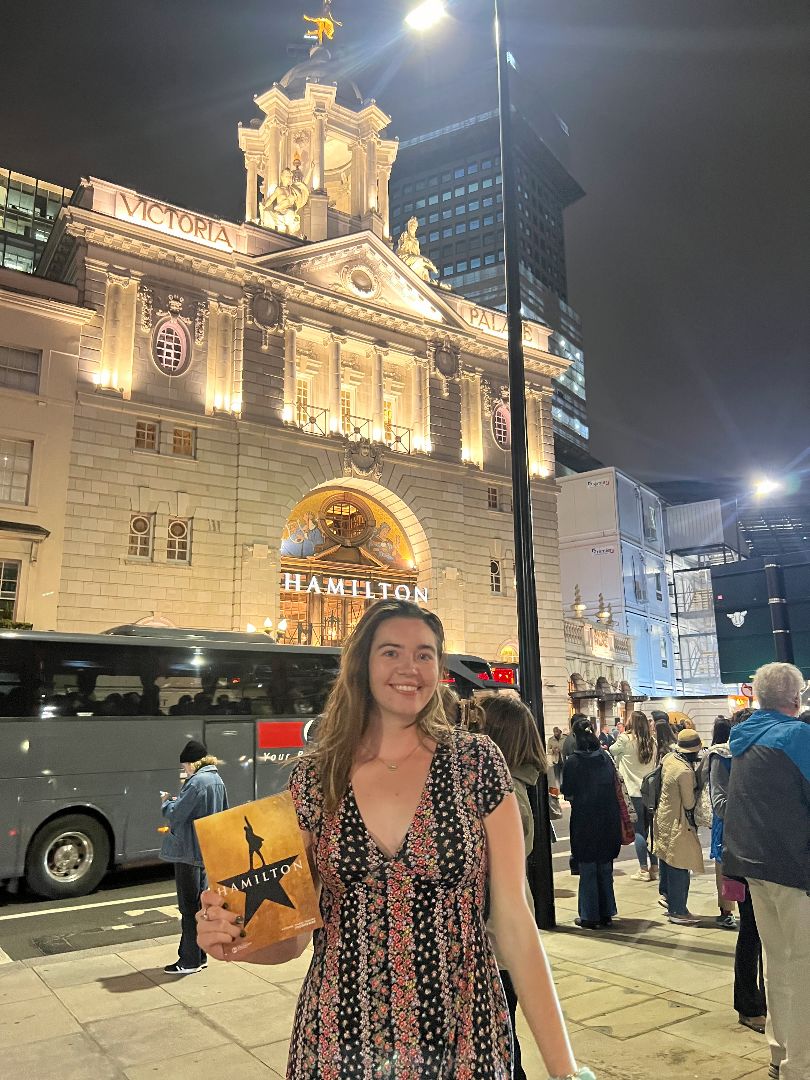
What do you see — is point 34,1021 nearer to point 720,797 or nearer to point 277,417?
point 720,797

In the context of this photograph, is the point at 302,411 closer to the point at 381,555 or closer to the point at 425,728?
the point at 381,555

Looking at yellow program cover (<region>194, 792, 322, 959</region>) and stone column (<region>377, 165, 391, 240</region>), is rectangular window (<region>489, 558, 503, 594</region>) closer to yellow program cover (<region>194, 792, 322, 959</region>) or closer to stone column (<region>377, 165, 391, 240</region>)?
stone column (<region>377, 165, 391, 240</region>)

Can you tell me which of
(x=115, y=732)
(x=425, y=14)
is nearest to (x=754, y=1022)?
(x=115, y=732)

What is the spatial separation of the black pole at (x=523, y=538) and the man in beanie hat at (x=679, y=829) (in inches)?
51.6

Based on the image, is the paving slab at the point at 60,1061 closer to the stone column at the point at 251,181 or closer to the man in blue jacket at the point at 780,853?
the man in blue jacket at the point at 780,853

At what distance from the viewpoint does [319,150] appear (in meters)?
36.8

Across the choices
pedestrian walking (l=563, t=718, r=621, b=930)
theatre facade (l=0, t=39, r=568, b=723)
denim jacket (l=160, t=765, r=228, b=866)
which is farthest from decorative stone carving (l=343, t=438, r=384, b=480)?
denim jacket (l=160, t=765, r=228, b=866)

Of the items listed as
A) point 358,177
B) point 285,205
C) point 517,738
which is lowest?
point 517,738

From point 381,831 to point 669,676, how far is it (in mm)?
53209

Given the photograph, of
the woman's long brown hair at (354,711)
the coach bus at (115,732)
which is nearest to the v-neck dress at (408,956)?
the woman's long brown hair at (354,711)

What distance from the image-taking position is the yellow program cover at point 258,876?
7.07 feet

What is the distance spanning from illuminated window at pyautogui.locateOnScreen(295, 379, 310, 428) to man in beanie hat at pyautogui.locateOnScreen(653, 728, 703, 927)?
23931 millimetres

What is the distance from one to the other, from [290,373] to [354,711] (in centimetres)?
2952

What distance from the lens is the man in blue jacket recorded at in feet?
14.6
